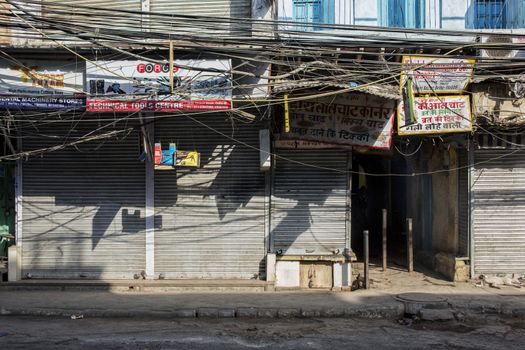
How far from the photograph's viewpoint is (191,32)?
31.3ft

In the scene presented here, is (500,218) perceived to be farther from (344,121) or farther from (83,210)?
(83,210)

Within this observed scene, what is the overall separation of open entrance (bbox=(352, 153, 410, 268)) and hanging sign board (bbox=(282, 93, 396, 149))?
3.02 m

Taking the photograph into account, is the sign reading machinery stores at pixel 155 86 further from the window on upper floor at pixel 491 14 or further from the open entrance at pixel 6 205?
the window on upper floor at pixel 491 14

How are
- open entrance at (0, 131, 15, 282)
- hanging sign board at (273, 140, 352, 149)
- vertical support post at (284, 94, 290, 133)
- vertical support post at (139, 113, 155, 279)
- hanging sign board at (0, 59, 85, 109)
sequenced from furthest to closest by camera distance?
open entrance at (0, 131, 15, 282), vertical support post at (139, 113, 155, 279), hanging sign board at (273, 140, 352, 149), hanging sign board at (0, 59, 85, 109), vertical support post at (284, 94, 290, 133)

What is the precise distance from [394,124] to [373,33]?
5.93 feet

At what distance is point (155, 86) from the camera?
9.31 m

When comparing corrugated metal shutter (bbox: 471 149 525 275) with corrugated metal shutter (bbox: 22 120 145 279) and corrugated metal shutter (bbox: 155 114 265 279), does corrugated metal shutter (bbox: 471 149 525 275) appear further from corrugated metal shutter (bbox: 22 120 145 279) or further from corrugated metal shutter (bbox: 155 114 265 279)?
corrugated metal shutter (bbox: 22 120 145 279)

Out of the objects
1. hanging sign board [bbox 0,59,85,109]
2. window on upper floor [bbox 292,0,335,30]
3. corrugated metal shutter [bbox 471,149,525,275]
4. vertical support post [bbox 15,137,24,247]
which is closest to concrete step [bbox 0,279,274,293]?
vertical support post [bbox 15,137,24,247]

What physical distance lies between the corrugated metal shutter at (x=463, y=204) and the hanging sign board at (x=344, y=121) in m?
1.73

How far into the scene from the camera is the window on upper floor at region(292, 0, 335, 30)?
10.1 meters

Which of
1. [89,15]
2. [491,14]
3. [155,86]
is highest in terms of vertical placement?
[491,14]

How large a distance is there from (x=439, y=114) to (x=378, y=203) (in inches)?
221

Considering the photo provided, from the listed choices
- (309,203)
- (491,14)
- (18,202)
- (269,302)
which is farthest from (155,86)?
(491,14)

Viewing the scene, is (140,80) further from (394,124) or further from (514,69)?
(514,69)
